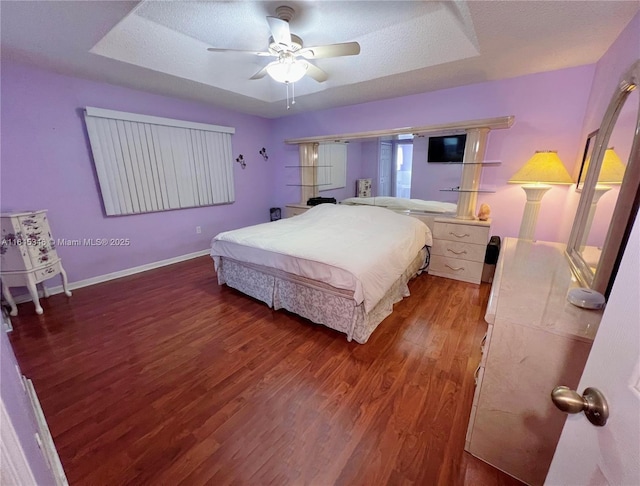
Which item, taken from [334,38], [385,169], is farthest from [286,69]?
[385,169]

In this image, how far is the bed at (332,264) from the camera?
197 cm

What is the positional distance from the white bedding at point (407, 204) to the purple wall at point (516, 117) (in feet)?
1.34

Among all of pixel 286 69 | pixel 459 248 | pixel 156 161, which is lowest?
pixel 459 248

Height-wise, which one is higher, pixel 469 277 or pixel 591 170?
pixel 591 170

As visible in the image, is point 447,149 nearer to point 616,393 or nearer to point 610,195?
point 610,195

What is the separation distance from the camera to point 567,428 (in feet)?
1.90

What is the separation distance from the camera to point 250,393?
62.6 inches

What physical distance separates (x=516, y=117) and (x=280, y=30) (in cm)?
255

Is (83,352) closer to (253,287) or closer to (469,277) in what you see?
(253,287)

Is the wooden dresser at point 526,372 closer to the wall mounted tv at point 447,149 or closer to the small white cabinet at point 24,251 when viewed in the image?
the wall mounted tv at point 447,149

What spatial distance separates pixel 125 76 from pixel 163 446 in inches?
130

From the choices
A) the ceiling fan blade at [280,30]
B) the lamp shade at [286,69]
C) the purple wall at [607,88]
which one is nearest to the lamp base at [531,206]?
the purple wall at [607,88]

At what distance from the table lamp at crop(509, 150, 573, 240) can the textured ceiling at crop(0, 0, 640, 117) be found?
0.85 metres

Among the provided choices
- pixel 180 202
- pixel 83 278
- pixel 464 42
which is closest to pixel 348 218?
pixel 464 42
